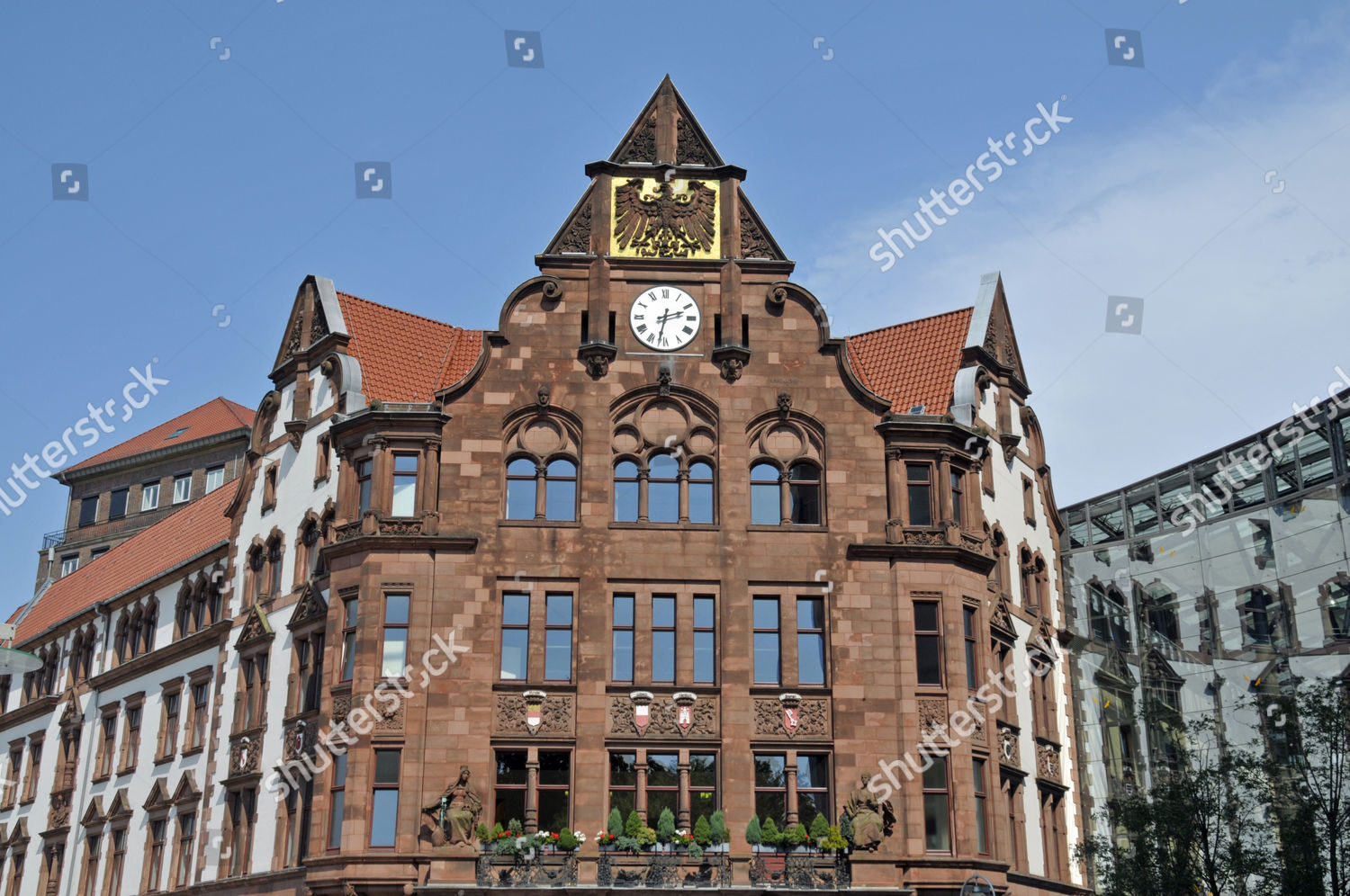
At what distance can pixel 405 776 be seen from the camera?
40.4 meters

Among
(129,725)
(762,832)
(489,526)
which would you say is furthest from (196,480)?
(762,832)

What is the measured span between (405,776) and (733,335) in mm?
14433

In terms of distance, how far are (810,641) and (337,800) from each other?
12.6 meters

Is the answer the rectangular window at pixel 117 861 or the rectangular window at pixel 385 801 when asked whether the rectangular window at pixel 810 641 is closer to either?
the rectangular window at pixel 385 801

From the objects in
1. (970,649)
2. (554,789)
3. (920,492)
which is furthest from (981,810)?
(554,789)

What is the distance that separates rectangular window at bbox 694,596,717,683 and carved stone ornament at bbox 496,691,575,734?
3356mm

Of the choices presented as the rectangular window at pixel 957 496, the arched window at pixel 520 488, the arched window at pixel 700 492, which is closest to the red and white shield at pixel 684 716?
the arched window at pixel 700 492

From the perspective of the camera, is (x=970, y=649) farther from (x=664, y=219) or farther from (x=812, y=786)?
(x=664, y=219)

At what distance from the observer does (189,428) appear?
86.5 metres

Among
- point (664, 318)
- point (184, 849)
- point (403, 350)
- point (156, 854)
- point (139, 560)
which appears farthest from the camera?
point (139, 560)

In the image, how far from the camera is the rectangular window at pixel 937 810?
134ft

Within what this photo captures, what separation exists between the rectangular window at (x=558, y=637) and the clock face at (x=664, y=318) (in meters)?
7.54

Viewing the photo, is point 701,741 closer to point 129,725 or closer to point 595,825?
point 595,825

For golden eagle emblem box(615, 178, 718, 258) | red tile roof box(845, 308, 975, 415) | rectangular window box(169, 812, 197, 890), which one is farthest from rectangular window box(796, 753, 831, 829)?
rectangular window box(169, 812, 197, 890)
